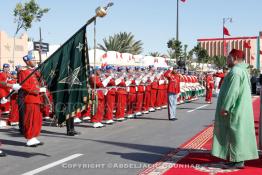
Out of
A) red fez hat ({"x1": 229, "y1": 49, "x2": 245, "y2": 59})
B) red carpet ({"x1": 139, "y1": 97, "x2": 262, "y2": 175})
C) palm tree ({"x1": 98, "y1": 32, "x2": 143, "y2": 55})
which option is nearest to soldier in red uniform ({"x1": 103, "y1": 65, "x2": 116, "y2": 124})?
red carpet ({"x1": 139, "y1": 97, "x2": 262, "y2": 175})

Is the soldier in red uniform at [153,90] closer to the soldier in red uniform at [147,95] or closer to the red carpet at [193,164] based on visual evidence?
the soldier in red uniform at [147,95]

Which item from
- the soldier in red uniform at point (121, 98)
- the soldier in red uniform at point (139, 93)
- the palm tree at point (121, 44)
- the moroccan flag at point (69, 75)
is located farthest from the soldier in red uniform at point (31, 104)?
the palm tree at point (121, 44)

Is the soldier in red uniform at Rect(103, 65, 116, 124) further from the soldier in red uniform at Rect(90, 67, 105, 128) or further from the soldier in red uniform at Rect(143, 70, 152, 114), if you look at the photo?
the soldier in red uniform at Rect(143, 70, 152, 114)

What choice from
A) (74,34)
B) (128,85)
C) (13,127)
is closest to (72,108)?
(74,34)

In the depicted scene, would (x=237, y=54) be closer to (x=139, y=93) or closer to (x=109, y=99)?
(x=109, y=99)

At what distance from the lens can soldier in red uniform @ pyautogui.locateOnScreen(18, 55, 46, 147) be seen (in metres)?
8.84

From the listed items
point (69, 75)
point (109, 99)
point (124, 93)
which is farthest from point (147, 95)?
point (69, 75)

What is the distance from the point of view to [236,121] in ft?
21.1

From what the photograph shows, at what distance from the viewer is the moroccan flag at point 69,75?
24.6ft

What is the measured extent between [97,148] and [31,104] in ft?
5.26

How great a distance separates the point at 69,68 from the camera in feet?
24.8

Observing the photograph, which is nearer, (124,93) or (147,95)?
(124,93)

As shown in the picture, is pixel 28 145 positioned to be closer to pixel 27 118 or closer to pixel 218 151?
pixel 27 118

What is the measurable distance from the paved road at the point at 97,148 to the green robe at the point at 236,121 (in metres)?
1.36
